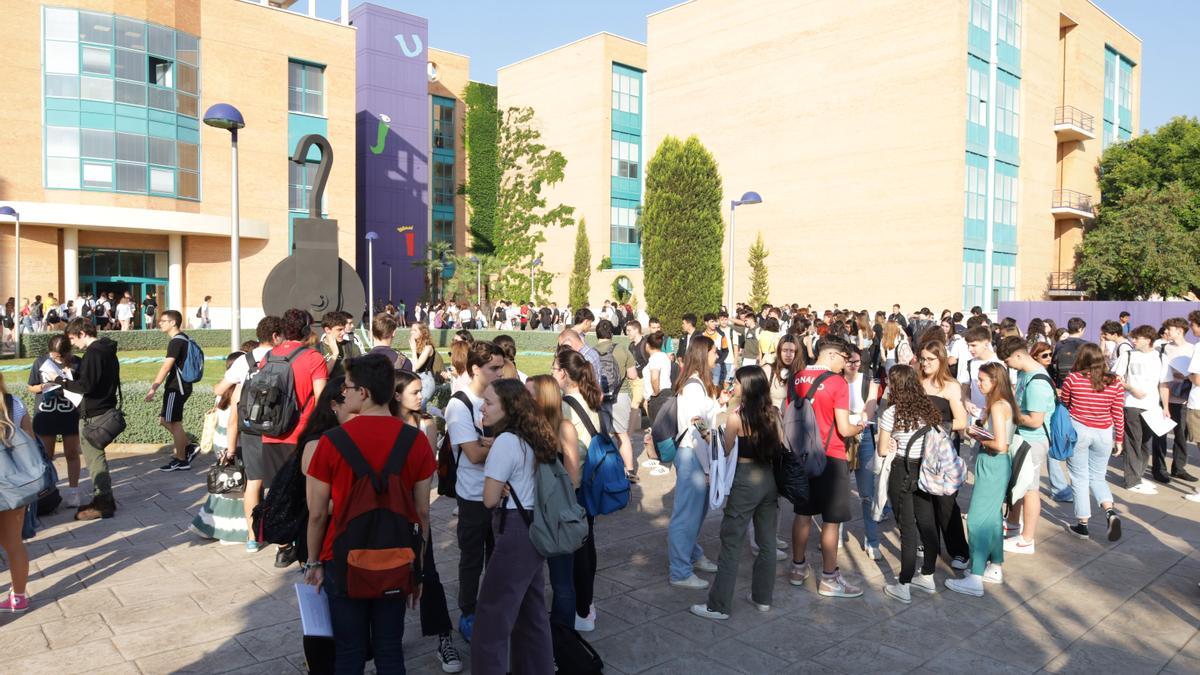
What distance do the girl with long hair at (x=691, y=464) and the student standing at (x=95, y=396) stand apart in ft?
17.2

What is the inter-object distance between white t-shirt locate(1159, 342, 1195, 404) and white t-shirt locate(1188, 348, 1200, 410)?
0.36m

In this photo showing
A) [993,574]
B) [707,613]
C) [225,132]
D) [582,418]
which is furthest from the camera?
[225,132]

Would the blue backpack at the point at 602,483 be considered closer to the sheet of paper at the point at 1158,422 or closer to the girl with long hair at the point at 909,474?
the girl with long hair at the point at 909,474

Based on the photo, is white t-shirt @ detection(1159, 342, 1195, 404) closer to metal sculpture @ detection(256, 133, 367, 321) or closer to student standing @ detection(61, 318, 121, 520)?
metal sculpture @ detection(256, 133, 367, 321)

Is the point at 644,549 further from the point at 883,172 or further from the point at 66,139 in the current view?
the point at 66,139

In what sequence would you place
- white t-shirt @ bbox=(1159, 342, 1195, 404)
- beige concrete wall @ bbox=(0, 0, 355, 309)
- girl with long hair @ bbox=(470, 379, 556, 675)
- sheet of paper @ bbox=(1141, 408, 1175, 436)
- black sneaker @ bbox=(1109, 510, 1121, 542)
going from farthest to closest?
1. beige concrete wall @ bbox=(0, 0, 355, 309)
2. white t-shirt @ bbox=(1159, 342, 1195, 404)
3. sheet of paper @ bbox=(1141, 408, 1175, 436)
4. black sneaker @ bbox=(1109, 510, 1121, 542)
5. girl with long hair @ bbox=(470, 379, 556, 675)

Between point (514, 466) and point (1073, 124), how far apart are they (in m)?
43.4

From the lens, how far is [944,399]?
569 cm

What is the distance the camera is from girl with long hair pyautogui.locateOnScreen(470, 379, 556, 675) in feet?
11.9

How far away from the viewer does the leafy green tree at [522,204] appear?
48219 millimetres

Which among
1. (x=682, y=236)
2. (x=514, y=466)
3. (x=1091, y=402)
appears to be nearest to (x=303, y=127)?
(x=682, y=236)

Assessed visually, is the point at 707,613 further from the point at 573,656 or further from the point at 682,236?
the point at 682,236

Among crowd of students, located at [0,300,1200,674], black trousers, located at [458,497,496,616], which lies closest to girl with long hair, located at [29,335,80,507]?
crowd of students, located at [0,300,1200,674]

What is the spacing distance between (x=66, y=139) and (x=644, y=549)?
33000 millimetres
